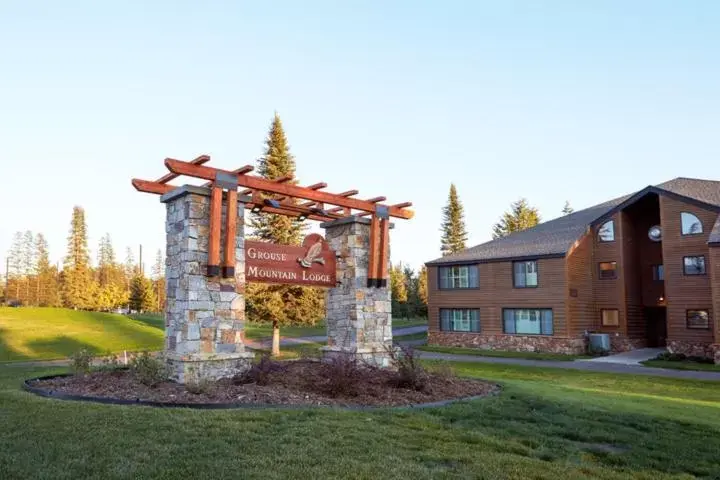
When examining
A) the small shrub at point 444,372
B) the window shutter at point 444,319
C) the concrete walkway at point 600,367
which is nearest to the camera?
the small shrub at point 444,372

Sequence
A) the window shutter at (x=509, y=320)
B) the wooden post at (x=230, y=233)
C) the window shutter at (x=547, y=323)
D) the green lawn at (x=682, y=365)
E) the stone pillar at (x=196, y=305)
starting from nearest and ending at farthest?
the stone pillar at (x=196, y=305) → the wooden post at (x=230, y=233) → the green lawn at (x=682, y=365) → the window shutter at (x=547, y=323) → the window shutter at (x=509, y=320)

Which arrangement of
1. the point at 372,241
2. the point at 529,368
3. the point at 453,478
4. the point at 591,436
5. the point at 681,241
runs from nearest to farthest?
1. the point at 453,478
2. the point at 591,436
3. the point at 372,241
4. the point at 529,368
5. the point at 681,241

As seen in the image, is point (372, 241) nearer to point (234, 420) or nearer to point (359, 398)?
point (359, 398)

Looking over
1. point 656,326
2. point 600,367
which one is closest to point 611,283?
point 656,326

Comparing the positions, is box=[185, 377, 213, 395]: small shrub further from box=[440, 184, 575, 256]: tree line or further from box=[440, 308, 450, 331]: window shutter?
box=[440, 184, 575, 256]: tree line

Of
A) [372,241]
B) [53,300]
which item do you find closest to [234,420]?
[372,241]

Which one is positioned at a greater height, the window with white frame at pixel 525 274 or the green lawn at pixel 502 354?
the window with white frame at pixel 525 274

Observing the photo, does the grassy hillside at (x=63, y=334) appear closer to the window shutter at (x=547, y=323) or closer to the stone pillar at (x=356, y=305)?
the stone pillar at (x=356, y=305)

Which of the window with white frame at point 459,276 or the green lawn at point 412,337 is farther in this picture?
the green lawn at point 412,337

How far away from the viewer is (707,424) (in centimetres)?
957

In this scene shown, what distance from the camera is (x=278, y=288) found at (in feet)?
86.4

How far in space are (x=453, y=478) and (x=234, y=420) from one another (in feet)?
10.1

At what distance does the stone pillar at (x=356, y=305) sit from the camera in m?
13.6

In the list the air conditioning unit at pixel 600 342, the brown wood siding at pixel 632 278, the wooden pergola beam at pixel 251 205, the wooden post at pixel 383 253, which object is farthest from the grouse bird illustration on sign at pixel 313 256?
the brown wood siding at pixel 632 278
